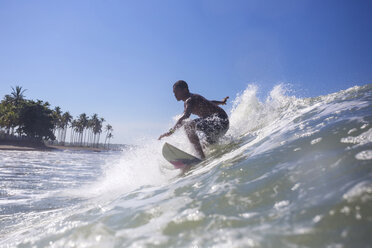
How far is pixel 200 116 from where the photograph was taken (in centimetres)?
531

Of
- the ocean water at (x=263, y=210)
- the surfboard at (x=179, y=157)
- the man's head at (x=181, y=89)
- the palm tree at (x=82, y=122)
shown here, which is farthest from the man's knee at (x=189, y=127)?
the palm tree at (x=82, y=122)

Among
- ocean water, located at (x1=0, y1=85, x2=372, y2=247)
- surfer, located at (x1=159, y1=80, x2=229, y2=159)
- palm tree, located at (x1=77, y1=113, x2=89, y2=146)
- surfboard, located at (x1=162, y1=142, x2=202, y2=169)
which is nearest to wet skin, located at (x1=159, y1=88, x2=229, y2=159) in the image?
surfer, located at (x1=159, y1=80, x2=229, y2=159)

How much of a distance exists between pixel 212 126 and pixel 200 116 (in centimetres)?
37

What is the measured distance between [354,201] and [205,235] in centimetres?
77

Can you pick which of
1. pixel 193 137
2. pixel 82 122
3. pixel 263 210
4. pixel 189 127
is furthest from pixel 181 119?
pixel 82 122

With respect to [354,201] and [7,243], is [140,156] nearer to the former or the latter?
[7,243]

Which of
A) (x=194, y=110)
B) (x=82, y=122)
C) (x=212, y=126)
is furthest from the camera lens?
(x=82, y=122)

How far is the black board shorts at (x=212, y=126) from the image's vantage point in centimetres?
497

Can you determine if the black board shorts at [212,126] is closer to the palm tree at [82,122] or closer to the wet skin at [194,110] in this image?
the wet skin at [194,110]

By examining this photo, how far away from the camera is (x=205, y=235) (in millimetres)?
1354

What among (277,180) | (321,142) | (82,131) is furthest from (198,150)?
(82,131)

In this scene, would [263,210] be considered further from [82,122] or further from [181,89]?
[82,122]

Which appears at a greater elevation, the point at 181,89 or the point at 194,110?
the point at 181,89

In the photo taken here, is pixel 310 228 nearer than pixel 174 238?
Yes
